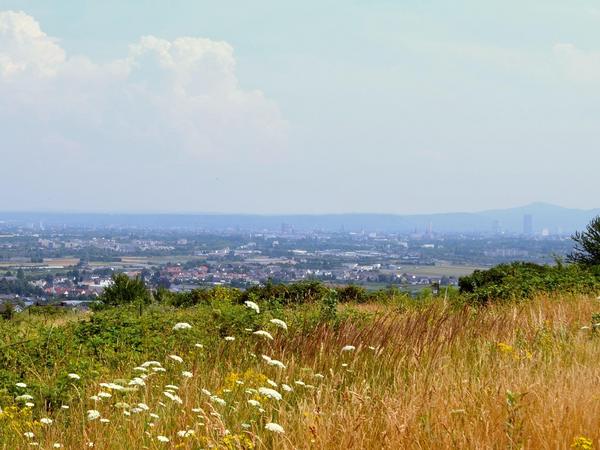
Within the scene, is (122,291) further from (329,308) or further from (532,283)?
(329,308)

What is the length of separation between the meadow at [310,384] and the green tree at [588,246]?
404 inches

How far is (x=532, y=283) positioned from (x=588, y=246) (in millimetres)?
6534

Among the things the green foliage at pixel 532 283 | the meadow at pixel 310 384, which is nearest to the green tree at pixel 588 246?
the green foliage at pixel 532 283

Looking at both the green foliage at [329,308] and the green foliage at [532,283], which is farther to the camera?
the green foliage at [532,283]

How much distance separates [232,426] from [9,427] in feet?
5.23

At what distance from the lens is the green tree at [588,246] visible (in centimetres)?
1927

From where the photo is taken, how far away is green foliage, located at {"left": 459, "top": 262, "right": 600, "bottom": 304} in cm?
1292

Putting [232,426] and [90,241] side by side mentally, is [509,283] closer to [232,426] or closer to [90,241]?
[232,426]

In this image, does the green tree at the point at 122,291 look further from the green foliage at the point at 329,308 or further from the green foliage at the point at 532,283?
the green foliage at the point at 329,308

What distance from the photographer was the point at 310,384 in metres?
5.29

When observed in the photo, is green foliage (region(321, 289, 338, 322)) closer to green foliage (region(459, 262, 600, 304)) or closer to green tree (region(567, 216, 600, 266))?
green foliage (region(459, 262, 600, 304))

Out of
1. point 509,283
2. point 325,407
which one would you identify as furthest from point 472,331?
point 509,283

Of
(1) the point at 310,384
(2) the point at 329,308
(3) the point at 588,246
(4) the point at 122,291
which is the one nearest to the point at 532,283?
(3) the point at 588,246

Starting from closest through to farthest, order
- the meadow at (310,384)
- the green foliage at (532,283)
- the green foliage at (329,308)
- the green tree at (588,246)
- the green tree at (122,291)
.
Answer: the meadow at (310,384) < the green foliage at (329,308) < the green foliage at (532,283) < the green tree at (588,246) < the green tree at (122,291)
